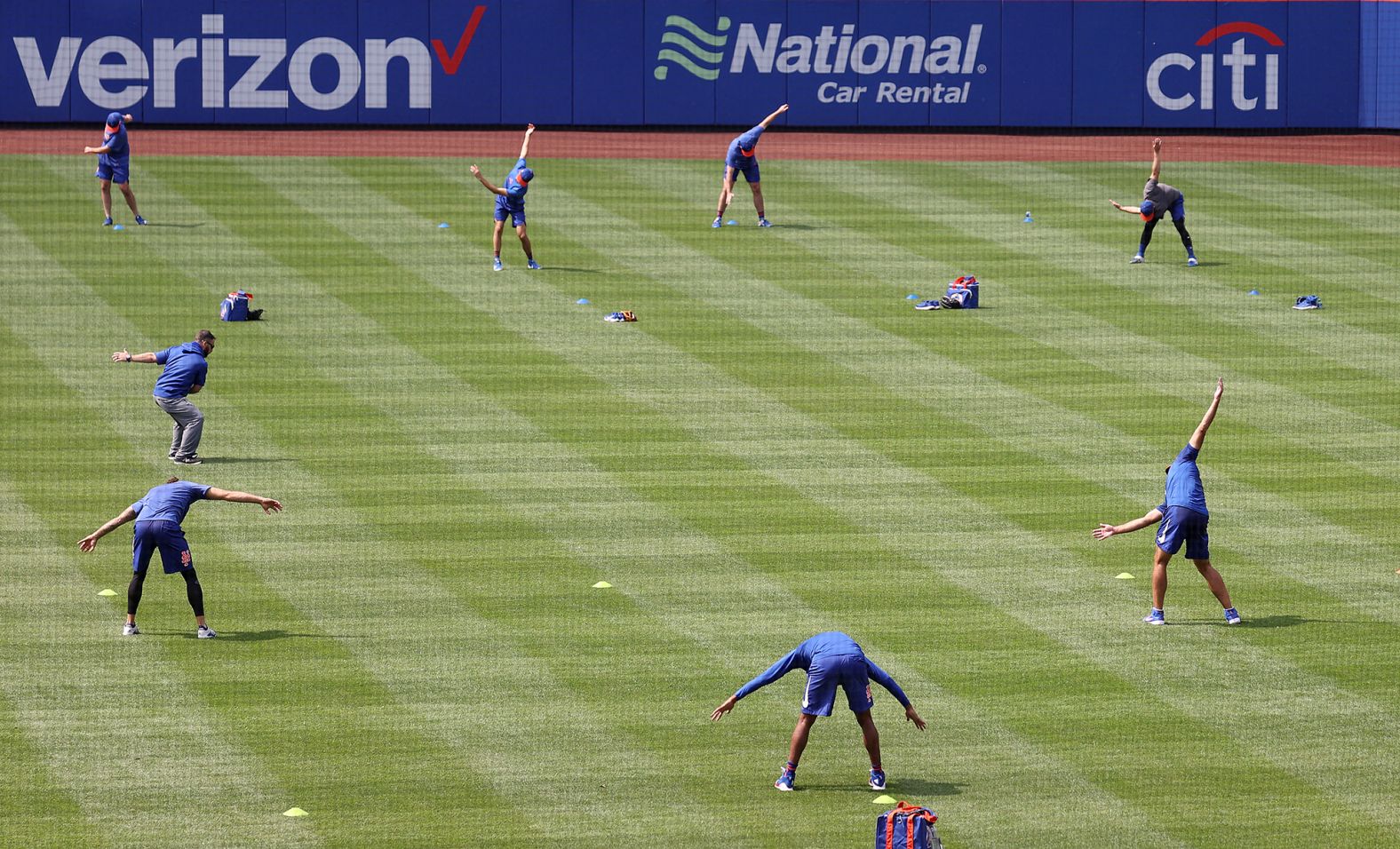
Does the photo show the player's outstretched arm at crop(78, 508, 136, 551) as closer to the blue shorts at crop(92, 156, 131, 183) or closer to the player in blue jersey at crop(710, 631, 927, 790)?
the player in blue jersey at crop(710, 631, 927, 790)

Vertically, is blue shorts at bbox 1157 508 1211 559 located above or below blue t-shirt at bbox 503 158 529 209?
below

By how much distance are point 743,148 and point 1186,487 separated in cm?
Result: 1681

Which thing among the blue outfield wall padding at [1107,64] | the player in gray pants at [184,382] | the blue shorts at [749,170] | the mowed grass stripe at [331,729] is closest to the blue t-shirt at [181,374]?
the player in gray pants at [184,382]

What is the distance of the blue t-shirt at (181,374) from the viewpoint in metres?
21.5

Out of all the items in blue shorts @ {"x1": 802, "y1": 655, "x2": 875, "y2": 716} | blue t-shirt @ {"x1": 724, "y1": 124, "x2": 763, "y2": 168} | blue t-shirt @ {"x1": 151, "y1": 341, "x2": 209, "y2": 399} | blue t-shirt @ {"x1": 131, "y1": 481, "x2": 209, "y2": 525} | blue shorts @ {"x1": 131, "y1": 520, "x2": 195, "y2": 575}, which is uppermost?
blue t-shirt @ {"x1": 724, "y1": 124, "x2": 763, "y2": 168}

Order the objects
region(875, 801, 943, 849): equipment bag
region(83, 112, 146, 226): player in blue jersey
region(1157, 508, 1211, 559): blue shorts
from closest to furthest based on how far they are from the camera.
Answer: region(875, 801, 943, 849): equipment bag, region(1157, 508, 1211, 559): blue shorts, region(83, 112, 146, 226): player in blue jersey

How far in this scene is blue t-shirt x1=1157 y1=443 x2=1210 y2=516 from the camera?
16.9m

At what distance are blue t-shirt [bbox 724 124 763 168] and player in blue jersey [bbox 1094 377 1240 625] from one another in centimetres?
1636

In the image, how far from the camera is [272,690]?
51.6 feet

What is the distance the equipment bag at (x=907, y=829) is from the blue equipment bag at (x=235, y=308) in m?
18.2

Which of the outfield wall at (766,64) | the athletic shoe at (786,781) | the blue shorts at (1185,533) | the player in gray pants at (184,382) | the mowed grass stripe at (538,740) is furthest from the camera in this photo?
the outfield wall at (766,64)

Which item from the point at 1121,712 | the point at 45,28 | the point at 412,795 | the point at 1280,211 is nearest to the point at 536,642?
the point at 412,795

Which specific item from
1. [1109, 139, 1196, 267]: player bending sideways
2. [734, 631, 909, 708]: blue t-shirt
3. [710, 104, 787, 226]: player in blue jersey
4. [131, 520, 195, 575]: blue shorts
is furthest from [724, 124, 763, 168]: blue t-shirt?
[734, 631, 909, 708]: blue t-shirt

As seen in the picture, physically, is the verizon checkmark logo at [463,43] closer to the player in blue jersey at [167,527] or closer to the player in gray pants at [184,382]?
the player in gray pants at [184,382]
